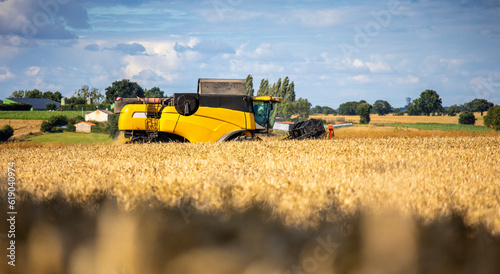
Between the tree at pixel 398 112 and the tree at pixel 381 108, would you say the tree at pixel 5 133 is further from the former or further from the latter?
the tree at pixel 381 108

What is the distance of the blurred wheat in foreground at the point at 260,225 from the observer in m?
3.76

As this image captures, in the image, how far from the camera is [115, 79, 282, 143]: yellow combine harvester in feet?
53.0

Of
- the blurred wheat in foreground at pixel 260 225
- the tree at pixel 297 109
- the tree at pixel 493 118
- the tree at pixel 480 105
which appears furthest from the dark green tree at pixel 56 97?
the blurred wheat in foreground at pixel 260 225

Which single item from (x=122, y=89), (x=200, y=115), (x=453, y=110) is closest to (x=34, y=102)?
(x=122, y=89)

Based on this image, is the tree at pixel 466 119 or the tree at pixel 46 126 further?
the tree at pixel 466 119

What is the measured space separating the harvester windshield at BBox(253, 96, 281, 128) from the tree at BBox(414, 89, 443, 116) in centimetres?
11683

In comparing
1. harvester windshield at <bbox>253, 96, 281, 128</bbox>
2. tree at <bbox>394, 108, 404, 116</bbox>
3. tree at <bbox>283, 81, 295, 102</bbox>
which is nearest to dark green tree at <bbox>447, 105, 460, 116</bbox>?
tree at <bbox>394, 108, 404, 116</bbox>

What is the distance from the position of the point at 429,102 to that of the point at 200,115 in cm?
12029

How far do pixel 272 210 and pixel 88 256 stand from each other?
2027 millimetres

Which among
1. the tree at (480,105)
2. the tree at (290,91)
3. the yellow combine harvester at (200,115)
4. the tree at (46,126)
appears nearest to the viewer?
the yellow combine harvester at (200,115)

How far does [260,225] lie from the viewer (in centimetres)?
383

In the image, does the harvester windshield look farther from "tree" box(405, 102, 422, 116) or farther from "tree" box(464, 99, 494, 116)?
"tree" box(405, 102, 422, 116)

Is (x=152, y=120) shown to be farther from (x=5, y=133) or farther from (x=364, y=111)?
(x=364, y=111)

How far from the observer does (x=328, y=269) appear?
12.2 ft
